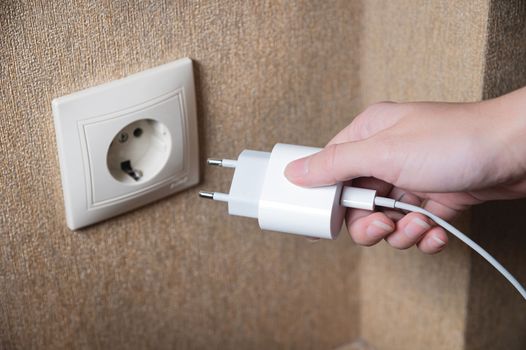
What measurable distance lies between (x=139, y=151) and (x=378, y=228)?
0.66 ft

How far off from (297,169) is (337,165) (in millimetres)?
29

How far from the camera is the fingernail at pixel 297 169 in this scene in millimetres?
526

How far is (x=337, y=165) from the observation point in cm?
52

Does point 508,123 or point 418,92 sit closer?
point 508,123

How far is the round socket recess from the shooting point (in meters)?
0.59

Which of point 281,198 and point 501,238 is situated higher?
point 281,198

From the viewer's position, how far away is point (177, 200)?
2.15ft

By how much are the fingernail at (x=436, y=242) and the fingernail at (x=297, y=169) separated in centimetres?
12

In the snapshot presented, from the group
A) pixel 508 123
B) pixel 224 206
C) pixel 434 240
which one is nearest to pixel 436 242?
pixel 434 240

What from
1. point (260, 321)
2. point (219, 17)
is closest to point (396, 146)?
point (219, 17)

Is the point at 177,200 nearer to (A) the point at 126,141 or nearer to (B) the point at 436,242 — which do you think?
(A) the point at 126,141

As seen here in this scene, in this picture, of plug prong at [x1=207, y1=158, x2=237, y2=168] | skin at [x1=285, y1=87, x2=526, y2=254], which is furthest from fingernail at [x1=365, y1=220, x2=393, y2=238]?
plug prong at [x1=207, y1=158, x2=237, y2=168]

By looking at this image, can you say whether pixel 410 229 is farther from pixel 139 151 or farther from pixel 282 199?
pixel 139 151

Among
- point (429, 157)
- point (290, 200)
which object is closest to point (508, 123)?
point (429, 157)
